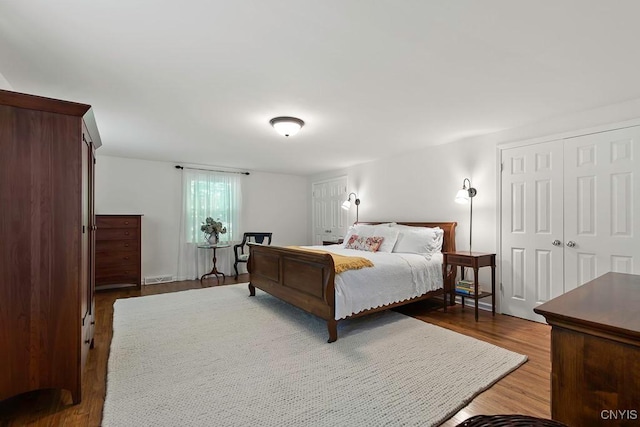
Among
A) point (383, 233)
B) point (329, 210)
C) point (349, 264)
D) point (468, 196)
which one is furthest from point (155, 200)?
point (468, 196)

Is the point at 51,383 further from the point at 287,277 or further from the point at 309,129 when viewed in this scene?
the point at 309,129

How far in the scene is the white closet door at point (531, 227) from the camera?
3.20 metres

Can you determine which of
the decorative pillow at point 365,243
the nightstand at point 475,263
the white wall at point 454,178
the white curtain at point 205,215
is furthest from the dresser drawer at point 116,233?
the nightstand at point 475,263

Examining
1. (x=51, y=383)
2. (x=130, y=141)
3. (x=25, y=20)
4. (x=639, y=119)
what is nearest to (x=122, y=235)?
(x=130, y=141)

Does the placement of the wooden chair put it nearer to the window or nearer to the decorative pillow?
the window

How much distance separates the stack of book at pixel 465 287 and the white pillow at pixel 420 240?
50 centimetres

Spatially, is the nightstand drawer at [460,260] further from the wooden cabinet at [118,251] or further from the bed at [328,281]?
the wooden cabinet at [118,251]

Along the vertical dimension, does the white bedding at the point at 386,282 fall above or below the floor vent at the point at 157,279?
above

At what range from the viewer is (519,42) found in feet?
6.09

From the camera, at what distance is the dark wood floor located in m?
1.73

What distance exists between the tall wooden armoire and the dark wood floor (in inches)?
5.9

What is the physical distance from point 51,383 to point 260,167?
4871 mm

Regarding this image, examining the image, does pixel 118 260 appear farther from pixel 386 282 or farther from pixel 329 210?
pixel 386 282

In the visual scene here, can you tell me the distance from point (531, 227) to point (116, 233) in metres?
5.80
